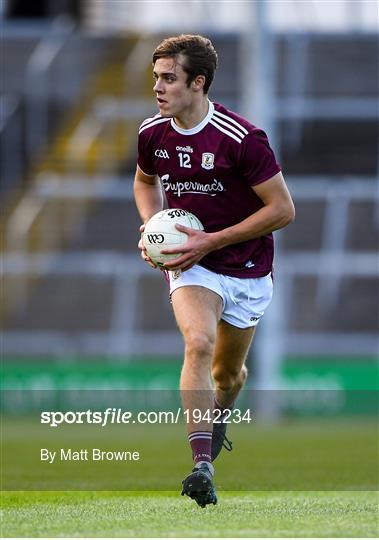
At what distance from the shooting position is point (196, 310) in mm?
6555

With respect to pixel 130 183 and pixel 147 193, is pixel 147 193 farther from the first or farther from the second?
pixel 130 183

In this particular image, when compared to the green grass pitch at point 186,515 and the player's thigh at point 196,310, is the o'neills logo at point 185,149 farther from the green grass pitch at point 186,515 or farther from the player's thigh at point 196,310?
the green grass pitch at point 186,515

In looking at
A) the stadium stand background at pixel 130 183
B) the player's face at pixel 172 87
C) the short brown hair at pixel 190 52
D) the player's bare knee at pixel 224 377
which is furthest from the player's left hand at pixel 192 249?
the stadium stand background at pixel 130 183

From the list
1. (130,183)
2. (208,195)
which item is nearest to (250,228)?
(208,195)

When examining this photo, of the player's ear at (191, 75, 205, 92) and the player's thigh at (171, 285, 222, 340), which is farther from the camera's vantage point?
the player's ear at (191, 75, 205, 92)

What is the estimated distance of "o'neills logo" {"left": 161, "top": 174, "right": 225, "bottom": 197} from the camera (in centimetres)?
679

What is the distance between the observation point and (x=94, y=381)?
17484 millimetres

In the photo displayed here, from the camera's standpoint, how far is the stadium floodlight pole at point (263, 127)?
57.2ft

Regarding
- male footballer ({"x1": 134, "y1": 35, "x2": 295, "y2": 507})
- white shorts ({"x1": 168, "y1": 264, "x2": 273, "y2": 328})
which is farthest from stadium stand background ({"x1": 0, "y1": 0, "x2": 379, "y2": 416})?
male footballer ({"x1": 134, "y1": 35, "x2": 295, "y2": 507})

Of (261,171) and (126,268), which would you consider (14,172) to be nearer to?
(126,268)

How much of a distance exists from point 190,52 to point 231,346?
146 centimetres

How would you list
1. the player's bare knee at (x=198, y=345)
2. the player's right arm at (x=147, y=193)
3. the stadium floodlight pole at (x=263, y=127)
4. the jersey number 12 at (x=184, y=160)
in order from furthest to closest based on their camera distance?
the stadium floodlight pole at (x=263, y=127)
the player's right arm at (x=147, y=193)
the jersey number 12 at (x=184, y=160)
the player's bare knee at (x=198, y=345)

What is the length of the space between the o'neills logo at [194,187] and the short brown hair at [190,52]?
18.5 inches

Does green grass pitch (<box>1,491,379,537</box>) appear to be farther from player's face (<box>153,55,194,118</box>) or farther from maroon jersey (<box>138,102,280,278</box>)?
player's face (<box>153,55,194,118</box>)
